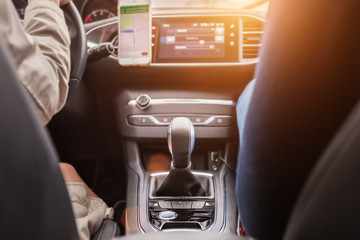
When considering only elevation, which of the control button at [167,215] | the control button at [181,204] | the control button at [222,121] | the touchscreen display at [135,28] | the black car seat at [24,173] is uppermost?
the black car seat at [24,173]

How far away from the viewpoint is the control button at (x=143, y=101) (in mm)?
1589

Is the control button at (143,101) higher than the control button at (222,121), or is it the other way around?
the control button at (143,101)

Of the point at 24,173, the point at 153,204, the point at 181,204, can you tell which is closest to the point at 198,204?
the point at 181,204

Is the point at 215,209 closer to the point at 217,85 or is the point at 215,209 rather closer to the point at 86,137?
the point at 217,85

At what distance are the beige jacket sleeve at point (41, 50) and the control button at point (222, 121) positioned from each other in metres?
0.93

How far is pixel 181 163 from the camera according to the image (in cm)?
130

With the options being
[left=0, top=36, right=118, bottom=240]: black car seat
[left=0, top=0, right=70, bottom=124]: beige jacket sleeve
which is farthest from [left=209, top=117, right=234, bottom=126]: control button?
[left=0, top=36, right=118, bottom=240]: black car seat

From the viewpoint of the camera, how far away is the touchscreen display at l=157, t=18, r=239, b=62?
153cm

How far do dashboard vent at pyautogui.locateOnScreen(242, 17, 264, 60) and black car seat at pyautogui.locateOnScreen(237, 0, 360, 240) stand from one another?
1072 mm

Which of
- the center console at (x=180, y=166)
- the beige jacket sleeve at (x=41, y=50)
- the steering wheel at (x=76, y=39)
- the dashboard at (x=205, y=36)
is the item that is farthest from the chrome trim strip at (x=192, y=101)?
the beige jacket sleeve at (x=41, y=50)

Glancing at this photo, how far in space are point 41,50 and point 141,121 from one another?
0.95 m

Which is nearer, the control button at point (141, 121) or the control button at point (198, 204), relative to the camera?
the control button at point (198, 204)

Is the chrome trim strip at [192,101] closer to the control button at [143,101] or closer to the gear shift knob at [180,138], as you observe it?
the control button at [143,101]

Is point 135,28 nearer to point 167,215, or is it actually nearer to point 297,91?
point 167,215
